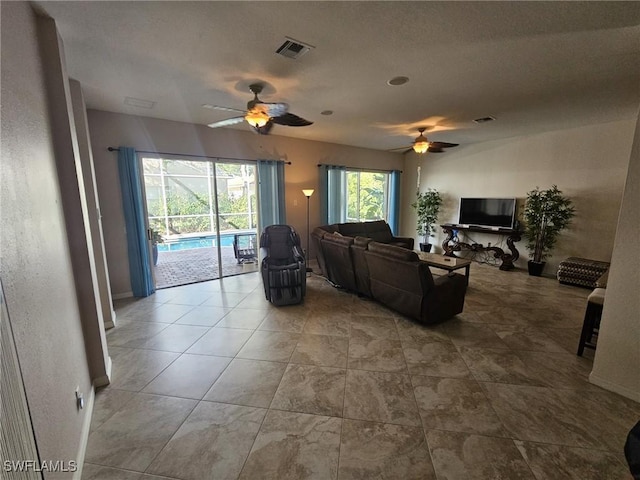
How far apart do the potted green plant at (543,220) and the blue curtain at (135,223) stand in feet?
22.1

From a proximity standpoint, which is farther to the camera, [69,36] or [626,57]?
[626,57]

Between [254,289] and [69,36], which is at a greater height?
[69,36]

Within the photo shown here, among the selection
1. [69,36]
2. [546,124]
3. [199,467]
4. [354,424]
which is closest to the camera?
[199,467]

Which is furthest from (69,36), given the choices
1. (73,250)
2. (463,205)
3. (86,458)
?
(463,205)

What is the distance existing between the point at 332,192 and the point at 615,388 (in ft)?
17.0

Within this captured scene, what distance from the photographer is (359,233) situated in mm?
5891

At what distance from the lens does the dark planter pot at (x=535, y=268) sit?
5042 millimetres

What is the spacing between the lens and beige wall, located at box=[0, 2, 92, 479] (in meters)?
1.12

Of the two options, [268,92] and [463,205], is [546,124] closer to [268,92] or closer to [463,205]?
[463,205]

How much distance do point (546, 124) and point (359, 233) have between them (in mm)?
3722

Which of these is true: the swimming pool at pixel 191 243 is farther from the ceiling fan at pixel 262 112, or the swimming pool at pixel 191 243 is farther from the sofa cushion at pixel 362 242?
the ceiling fan at pixel 262 112

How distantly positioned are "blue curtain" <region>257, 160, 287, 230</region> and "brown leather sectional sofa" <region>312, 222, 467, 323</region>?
5.28ft

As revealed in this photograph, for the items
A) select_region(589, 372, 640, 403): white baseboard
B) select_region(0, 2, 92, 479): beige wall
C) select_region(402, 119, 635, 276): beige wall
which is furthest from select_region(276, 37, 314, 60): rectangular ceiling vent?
select_region(402, 119, 635, 276): beige wall

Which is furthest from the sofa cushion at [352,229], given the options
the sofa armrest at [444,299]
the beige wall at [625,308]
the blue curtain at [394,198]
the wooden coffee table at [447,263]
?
the beige wall at [625,308]
